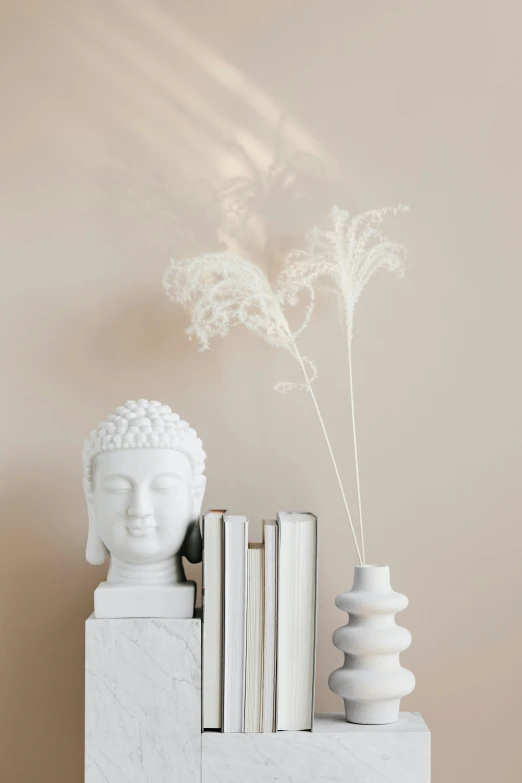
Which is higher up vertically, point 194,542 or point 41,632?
point 194,542

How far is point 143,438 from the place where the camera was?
4.95ft

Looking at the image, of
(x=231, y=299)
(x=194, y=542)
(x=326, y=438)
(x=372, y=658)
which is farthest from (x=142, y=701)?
(x=231, y=299)

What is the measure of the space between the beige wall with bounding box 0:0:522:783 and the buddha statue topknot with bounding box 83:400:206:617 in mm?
332

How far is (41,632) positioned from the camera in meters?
1.84

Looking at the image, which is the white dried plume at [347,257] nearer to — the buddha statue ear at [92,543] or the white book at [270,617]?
the white book at [270,617]

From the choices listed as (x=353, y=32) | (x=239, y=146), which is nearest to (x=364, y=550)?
(x=239, y=146)

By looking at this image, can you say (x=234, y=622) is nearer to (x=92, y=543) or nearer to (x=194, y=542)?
(x=194, y=542)

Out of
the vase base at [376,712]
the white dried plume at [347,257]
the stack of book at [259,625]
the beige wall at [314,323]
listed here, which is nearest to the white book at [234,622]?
the stack of book at [259,625]

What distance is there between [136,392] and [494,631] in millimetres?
963

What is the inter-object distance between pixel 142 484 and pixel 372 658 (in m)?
0.54

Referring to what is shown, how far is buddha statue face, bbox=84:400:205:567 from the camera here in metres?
1.50

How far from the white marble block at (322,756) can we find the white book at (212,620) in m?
0.05

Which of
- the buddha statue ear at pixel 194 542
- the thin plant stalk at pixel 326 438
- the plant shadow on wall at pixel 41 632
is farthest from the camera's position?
the plant shadow on wall at pixel 41 632

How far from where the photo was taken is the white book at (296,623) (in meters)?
1.51
